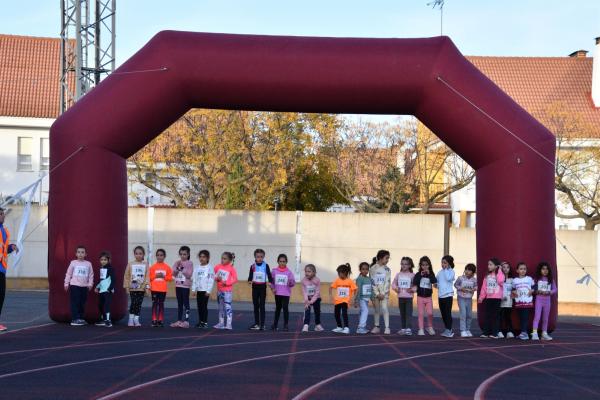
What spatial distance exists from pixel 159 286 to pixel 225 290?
117 cm

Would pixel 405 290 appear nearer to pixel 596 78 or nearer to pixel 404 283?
pixel 404 283

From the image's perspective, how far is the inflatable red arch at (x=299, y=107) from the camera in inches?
675

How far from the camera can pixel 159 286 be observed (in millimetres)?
18250

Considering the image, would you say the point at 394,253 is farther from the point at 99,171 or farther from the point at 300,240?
the point at 99,171

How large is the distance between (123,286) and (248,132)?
1968cm

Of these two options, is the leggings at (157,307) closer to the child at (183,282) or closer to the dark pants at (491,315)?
the child at (183,282)

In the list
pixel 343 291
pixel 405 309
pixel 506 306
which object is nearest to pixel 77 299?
pixel 343 291

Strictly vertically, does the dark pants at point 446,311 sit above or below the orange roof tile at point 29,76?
below

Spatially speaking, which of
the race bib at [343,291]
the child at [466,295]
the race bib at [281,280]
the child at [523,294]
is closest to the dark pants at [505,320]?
the child at [523,294]

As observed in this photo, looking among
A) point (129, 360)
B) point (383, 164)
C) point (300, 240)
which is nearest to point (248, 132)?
point (383, 164)

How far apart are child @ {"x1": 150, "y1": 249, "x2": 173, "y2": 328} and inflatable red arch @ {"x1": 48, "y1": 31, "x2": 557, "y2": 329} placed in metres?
0.73

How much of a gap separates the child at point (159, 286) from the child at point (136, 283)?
0.19 meters

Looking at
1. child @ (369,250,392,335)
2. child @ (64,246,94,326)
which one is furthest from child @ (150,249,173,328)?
child @ (369,250,392,335)

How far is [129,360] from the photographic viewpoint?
1214 cm
